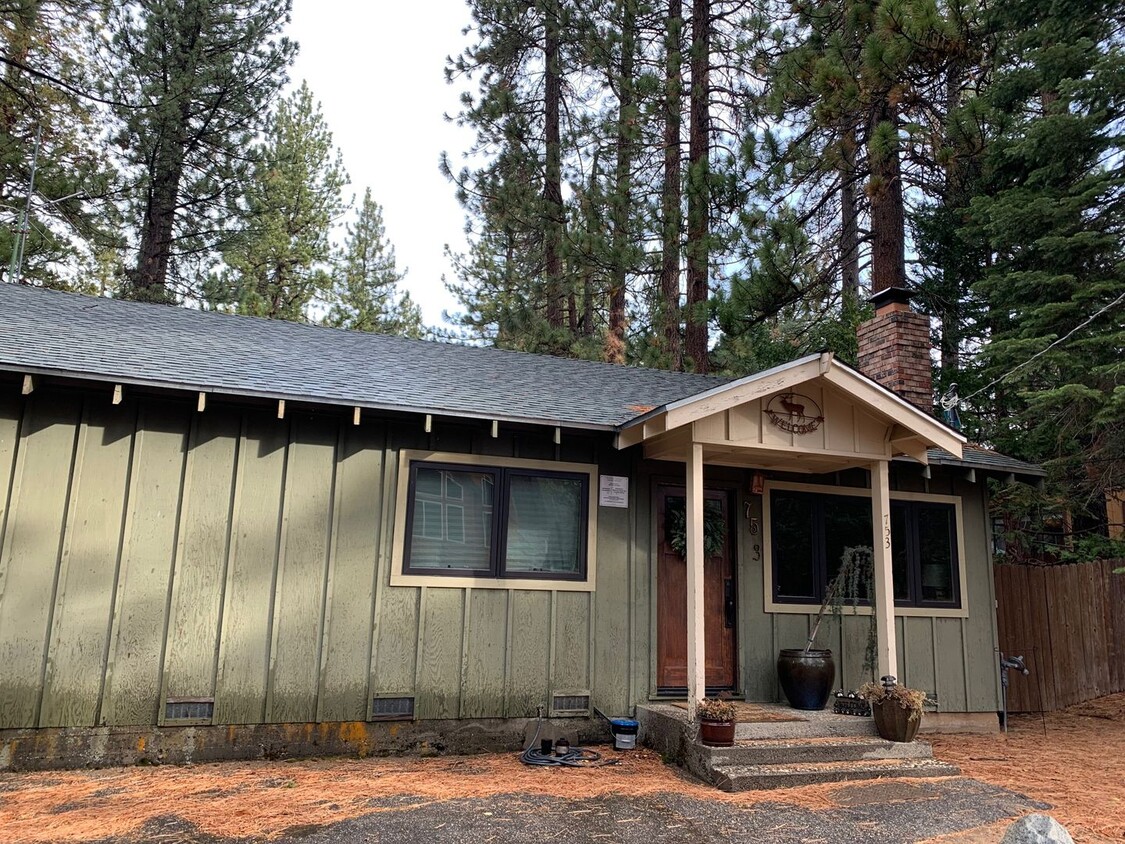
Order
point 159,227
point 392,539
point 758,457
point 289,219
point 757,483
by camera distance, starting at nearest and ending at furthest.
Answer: point 392,539 → point 758,457 → point 757,483 → point 159,227 → point 289,219

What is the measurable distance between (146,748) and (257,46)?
13.5m

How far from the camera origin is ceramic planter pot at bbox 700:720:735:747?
5426mm

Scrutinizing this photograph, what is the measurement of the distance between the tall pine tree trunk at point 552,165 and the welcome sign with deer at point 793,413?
8.59 m

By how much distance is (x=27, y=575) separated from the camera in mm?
5223

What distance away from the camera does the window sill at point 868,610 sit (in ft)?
23.5

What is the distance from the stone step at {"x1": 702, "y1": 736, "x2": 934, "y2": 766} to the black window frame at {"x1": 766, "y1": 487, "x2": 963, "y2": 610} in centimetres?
163

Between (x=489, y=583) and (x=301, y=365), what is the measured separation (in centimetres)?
240

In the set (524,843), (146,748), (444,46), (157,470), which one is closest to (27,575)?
(157,470)

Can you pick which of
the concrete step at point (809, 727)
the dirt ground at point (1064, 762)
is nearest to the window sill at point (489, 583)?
the concrete step at point (809, 727)

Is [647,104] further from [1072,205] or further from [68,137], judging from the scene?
[68,137]

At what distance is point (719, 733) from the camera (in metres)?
5.42

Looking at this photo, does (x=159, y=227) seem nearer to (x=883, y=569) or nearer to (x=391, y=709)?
(x=391, y=709)

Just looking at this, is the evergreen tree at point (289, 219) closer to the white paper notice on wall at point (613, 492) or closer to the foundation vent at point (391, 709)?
the white paper notice on wall at point (613, 492)

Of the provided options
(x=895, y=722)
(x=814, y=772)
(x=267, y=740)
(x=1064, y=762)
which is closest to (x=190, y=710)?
(x=267, y=740)
